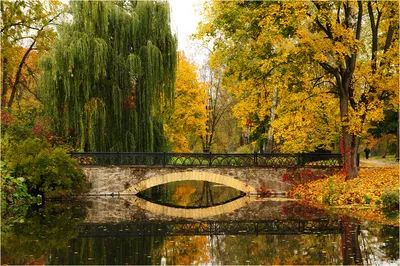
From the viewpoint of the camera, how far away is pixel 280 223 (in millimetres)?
14211

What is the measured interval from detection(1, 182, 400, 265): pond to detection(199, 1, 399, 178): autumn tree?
507 cm

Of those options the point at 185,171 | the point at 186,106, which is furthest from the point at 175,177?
the point at 186,106

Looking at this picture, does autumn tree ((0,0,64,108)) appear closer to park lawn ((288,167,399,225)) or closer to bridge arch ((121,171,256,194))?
bridge arch ((121,171,256,194))

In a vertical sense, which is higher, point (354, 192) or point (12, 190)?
point (12, 190)

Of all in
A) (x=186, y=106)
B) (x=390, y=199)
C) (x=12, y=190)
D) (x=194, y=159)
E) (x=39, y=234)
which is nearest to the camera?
(x=39, y=234)

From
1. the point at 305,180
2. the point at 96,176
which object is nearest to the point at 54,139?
the point at 96,176

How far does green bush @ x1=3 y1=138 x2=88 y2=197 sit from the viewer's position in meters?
20.6

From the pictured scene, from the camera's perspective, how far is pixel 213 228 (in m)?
13.8

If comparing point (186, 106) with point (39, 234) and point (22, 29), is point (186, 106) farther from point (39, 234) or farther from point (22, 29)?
point (39, 234)

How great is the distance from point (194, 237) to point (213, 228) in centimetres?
155

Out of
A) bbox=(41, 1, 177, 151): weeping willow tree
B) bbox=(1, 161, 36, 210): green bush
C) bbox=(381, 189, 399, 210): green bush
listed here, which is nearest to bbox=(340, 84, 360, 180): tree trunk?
bbox=(381, 189, 399, 210): green bush

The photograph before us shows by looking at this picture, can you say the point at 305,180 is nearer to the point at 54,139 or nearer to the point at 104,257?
the point at 54,139

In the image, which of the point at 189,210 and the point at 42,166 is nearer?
the point at 189,210

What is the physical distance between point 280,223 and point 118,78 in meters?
12.2
